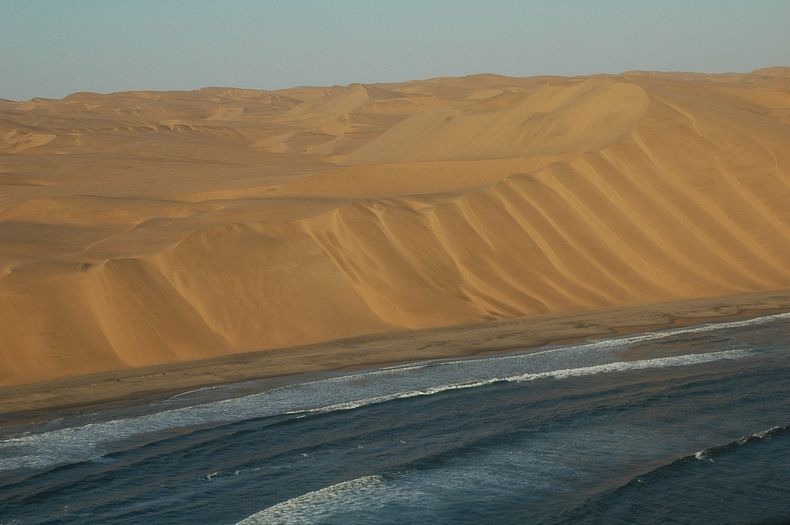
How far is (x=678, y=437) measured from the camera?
397 inches

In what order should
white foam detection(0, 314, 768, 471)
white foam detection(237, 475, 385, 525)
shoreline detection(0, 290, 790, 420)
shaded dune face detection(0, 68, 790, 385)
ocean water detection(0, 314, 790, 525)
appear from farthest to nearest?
shaded dune face detection(0, 68, 790, 385) → shoreline detection(0, 290, 790, 420) → white foam detection(0, 314, 768, 471) → ocean water detection(0, 314, 790, 525) → white foam detection(237, 475, 385, 525)

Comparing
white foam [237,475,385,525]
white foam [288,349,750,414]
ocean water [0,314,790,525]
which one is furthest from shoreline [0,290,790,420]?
white foam [237,475,385,525]

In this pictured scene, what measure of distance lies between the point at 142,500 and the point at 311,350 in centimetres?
731

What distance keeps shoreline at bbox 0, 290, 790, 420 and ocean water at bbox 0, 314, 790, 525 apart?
71 centimetres

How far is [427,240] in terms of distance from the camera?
68.2 feet

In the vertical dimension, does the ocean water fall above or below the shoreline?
below

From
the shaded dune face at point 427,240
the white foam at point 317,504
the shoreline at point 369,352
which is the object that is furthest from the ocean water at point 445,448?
the shaded dune face at point 427,240

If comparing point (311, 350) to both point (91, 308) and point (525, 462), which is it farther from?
point (525, 462)

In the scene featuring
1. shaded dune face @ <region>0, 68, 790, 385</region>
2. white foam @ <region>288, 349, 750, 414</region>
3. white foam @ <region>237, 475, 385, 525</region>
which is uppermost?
shaded dune face @ <region>0, 68, 790, 385</region>

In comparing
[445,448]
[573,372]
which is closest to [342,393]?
[445,448]

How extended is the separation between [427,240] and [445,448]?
1100 cm

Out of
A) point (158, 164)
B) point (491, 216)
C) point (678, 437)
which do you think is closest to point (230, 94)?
point (158, 164)

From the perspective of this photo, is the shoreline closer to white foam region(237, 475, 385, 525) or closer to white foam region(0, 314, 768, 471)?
white foam region(0, 314, 768, 471)

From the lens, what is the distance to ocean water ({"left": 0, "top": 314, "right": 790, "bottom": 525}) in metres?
8.40
